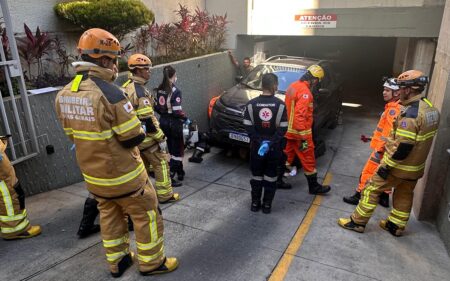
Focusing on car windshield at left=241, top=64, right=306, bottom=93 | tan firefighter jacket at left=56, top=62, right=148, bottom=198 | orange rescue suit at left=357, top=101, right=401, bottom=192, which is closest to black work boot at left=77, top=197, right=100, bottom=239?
tan firefighter jacket at left=56, top=62, right=148, bottom=198

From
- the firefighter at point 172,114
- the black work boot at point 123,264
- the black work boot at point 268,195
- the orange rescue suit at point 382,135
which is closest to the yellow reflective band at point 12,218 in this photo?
the black work boot at point 123,264

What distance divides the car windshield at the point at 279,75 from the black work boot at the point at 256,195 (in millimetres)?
2995

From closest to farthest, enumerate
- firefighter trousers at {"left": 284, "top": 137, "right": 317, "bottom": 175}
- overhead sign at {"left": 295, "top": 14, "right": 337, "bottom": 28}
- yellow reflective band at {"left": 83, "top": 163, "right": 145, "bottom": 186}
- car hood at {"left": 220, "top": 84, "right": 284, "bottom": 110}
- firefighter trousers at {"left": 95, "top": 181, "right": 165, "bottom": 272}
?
yellow reflective band at {"left": 83, "top": 163, "right": 145, "bottom": 186} < firefighter trousers at {"left": 95, "top": 181, "right": 165, "bottom": 272} < firefighter trousers at {"left": 284, "top": 137, "right": 317, "bottom": 175} < car hood at {"left": 220, "top": 84, "right": 284, "bottom": 110} < overhead sign at {"left": 295, "top": 14, "right": 337, "bottom": 28}

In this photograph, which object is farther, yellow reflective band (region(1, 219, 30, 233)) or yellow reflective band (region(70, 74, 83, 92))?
yellow reflective band (region(1, 219, 30, 233))

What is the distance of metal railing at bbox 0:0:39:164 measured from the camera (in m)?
4.41

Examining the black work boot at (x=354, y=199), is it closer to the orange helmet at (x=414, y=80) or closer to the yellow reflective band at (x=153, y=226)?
the orange helmet at (x=414, y=80)

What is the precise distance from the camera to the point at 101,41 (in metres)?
2.93

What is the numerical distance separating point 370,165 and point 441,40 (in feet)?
6.62

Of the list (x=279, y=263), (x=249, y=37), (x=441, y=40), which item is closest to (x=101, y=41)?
(x=279, y=263)

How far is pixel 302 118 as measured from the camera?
17.4ft

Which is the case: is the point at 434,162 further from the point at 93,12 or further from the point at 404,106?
the point at 93,12

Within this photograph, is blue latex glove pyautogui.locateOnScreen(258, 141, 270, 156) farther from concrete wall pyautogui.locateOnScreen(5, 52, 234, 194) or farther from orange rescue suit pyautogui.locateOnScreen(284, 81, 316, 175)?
concrete wall pyautogui.locateOnScreen(5, 52, 234, 194)

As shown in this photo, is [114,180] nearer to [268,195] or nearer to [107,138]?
[107,138]

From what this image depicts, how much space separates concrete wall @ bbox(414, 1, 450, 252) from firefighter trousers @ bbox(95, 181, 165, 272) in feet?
11.2
